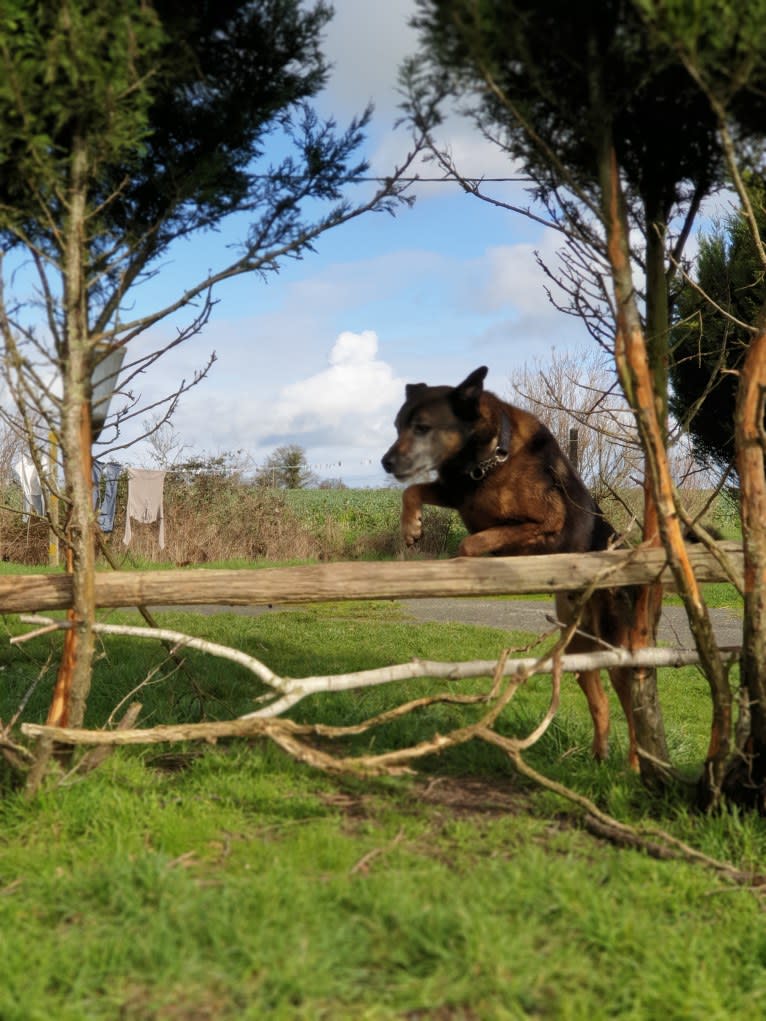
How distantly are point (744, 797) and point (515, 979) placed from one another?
6.86 feet

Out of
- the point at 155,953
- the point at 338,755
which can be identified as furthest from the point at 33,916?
the point at 338,755

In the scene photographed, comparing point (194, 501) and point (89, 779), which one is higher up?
point (194, 501)

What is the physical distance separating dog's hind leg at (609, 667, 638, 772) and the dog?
0.7 inches

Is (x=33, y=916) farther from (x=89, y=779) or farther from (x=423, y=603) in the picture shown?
(x=423, y=603)

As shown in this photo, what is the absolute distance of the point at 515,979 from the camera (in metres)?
2.79

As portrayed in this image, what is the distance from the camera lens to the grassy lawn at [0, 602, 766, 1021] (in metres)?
2.78

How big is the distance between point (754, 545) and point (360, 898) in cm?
243

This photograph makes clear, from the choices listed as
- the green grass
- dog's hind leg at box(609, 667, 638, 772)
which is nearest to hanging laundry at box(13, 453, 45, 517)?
dog's hind leg at box(609, 667, 638, 772)

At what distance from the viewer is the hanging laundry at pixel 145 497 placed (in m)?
21.7

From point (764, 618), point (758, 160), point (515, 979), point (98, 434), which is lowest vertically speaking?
point (515, 979)

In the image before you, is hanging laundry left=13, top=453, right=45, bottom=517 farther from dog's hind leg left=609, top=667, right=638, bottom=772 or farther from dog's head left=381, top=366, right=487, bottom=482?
dog's hind leg left=609, top=667, right=638, bottom=772

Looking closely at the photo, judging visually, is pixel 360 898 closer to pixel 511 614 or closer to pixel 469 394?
pixel 469 394

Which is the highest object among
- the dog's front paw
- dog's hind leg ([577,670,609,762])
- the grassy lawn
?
the dog's front paw

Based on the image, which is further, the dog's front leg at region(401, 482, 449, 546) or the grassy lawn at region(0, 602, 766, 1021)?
the dog's front leg at region(401, 482, 449, 546)
